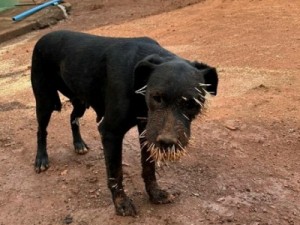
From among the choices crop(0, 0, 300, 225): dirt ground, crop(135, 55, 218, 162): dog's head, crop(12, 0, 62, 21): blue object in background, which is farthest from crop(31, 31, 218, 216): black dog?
crop(12, 0, 62, 21): blue object in background

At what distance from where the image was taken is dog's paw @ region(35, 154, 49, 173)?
4945mm

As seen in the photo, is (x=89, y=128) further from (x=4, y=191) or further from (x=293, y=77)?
(x=293, y=77)

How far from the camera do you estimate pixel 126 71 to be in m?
3.72

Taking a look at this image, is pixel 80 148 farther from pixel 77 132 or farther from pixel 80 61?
pixel 80 61

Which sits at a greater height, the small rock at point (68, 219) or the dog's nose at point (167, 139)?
the dog's nose at point (167, 139)

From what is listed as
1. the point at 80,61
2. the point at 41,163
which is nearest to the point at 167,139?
the point at 80,61

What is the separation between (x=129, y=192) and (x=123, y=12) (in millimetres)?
8687

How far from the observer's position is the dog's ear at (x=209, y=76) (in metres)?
3.40

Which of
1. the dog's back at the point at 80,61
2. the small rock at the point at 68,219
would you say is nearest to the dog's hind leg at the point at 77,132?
the dog's back at the point at 80,61

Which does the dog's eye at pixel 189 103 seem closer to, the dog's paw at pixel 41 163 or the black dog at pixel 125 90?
the black dog at pixel 125 90

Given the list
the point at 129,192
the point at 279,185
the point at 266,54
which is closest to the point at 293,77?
the point at 266,54

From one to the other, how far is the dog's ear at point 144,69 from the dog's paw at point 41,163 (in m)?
1.82

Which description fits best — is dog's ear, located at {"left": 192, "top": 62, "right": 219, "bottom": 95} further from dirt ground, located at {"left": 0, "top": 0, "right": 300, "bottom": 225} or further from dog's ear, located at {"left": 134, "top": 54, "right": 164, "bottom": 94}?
dirt ground, located at {"left": 0, "top": 0, "right": 300, "bottom": 225}

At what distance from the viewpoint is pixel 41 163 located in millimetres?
4973
